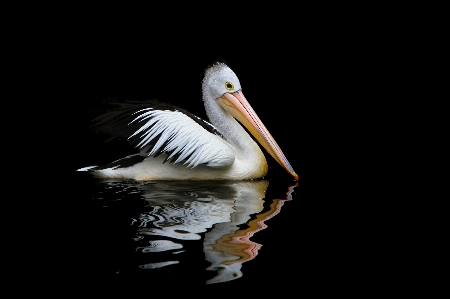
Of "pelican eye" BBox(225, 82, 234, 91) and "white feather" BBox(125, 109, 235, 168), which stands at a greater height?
"pelican eye" BBox(225, 82, 234, 91)

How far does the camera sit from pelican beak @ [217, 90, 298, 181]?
5457mm

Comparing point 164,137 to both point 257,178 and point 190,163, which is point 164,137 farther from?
point 257,178

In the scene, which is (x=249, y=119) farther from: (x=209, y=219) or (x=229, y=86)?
(x=209, y=219)

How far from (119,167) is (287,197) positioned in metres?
1.59

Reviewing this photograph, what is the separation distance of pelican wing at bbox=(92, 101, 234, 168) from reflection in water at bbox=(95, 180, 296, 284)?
0.25 metres

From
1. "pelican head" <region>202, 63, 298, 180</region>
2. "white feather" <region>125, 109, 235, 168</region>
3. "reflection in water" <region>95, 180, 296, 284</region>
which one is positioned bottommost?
"reflection in water" <region>95, 180, 296, 284</region>

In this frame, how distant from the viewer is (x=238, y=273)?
9.43ft

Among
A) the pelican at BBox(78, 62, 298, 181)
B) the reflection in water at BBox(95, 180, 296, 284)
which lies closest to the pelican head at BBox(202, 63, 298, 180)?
the pelican at BBox(78, 62, 298, 181)

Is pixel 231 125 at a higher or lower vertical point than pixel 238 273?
higher

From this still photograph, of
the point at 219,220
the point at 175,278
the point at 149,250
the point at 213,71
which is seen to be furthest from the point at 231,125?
the point at 175,278

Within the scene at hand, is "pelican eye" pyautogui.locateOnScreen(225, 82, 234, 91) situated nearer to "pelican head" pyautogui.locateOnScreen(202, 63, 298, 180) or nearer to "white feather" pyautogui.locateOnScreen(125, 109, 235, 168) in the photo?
"pelican head" pyautogui.locateOnScreen(202, 63, 298, 180)

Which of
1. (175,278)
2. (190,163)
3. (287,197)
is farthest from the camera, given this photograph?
(190,163)

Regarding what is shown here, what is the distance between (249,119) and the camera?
556cm

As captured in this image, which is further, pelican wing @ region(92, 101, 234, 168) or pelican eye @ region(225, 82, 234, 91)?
pelican eye @ region(225, 82, 234, 91)
